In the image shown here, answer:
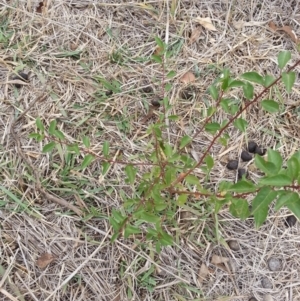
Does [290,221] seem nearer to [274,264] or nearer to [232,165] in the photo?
[274,264]

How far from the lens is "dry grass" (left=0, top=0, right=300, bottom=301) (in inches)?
73.6

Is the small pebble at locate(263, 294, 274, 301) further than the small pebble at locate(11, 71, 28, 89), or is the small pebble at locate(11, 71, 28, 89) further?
the small pebble at locate(11, 71, 28, 89)

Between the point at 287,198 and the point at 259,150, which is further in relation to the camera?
the point at 259,150

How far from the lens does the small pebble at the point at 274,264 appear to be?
1.94m

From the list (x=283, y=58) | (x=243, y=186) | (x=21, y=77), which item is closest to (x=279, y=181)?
(x=243, y=186)

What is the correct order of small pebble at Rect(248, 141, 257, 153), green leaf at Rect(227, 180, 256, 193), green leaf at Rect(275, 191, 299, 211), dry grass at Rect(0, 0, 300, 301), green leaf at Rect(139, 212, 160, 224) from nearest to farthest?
green leaf at Rect(275, 191, 299, 211)
green leaf at Rect(227, 180, 256, 193)
green leaf at Rect(139, 212, 160, 224)
dry grass at Rect(0, 0, 300, 301)
small pebble at Rect(248, 141, 257, 153)

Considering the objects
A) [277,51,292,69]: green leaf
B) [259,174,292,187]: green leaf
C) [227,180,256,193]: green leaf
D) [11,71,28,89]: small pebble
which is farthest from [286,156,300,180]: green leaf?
[11,71,28,89]: small pebble

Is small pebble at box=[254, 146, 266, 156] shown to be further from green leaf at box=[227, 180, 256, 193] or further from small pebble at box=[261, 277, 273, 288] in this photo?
green leaf at box=[227, 180, 256, 193]

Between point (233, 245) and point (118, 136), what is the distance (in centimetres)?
65

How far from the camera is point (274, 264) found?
76.6 inches

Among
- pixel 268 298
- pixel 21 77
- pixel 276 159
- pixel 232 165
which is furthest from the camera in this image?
pixel 21 77

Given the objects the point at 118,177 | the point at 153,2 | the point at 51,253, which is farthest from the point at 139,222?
the point at 153,2

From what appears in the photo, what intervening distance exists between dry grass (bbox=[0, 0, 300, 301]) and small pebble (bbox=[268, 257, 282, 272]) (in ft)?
0.07

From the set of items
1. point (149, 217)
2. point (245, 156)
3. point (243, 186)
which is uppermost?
point (243, 186)
